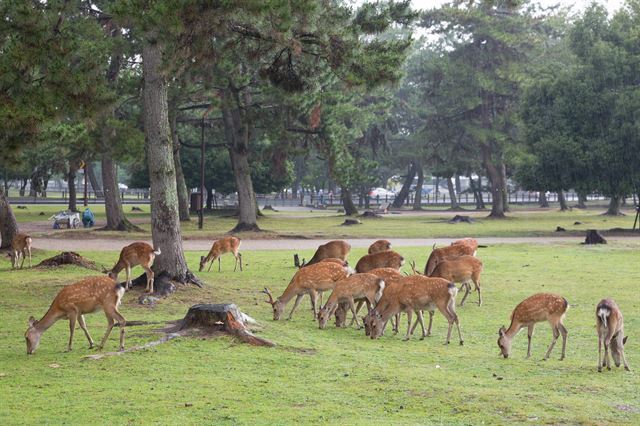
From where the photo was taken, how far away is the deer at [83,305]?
12.6 metres

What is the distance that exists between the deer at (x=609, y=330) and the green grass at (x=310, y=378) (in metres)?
0.27

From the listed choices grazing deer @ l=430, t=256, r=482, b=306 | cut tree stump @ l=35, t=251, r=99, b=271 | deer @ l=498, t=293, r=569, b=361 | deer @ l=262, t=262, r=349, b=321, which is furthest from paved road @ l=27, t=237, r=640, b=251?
deer @ l=498, t=293, r=569, b=361

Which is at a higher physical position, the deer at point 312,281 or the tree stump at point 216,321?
the deer at point 312,281

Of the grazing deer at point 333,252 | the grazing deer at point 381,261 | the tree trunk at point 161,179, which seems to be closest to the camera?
the grazing deer at point 381,261

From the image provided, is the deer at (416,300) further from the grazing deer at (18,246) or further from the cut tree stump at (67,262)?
the grazing deer at (18,246)

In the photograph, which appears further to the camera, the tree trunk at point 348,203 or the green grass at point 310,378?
the tree trunk at point 348,203

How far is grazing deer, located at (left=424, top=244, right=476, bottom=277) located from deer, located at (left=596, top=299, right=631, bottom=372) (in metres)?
7.40

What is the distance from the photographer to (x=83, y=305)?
12727mm

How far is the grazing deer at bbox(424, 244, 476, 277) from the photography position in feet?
65.5

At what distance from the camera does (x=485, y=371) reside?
39.4 ft

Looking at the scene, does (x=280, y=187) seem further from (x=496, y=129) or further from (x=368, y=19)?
(x=368, y=19)

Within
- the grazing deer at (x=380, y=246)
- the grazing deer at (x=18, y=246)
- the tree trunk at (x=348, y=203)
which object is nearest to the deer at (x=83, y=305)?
the grazing deer at (x=18, y=246)

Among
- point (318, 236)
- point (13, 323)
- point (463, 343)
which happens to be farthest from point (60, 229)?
point (463, 343)

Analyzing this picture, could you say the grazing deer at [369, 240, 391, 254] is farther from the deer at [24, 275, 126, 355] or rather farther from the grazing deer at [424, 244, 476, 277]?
the deer at [24, 275, 126, 355]
